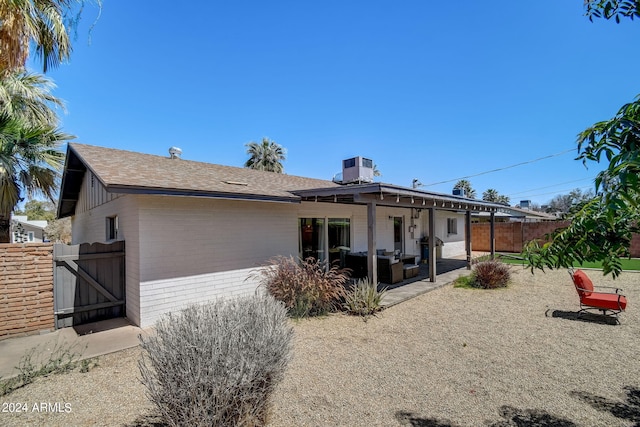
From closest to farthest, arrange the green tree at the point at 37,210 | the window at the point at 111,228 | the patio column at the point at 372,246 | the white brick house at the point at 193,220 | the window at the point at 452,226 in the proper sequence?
the white brick house at the point at 193,220 < the patio column at the point at 372,246 < the window at the point at 111,228 < the window at the point at 452,226 < the green tree at the point at 37,210

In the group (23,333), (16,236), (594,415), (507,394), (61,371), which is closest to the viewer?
(594,415)

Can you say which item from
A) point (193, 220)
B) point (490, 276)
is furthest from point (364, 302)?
point (490, 276)

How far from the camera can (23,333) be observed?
238 inches

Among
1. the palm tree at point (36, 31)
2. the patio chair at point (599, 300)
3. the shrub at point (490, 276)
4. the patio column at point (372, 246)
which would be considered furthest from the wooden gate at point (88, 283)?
the shrub at point (490, 276)

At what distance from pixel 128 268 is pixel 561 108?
17.7 meters

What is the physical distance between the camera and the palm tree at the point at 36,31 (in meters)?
6.22

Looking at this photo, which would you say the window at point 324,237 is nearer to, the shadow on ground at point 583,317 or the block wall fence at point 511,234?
the shadow on ground at point 583,317

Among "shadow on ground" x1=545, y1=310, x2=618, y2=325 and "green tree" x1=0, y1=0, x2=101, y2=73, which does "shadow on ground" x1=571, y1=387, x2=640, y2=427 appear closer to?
"shadow on ground" x1=545, y1=310, x2=618, y2=325

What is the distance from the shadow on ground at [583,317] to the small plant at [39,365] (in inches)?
379

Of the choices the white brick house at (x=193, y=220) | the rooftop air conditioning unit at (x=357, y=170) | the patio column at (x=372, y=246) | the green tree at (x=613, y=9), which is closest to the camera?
the green tree at (x=613, y=9)

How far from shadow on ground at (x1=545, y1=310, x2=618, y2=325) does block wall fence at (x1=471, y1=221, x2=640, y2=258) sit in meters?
13.5

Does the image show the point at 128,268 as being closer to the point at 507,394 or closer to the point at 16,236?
the point at 507,394

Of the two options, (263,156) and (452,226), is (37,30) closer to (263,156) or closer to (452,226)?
(452,226)

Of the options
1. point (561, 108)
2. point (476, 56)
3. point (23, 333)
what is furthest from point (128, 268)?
point (561, 108)
